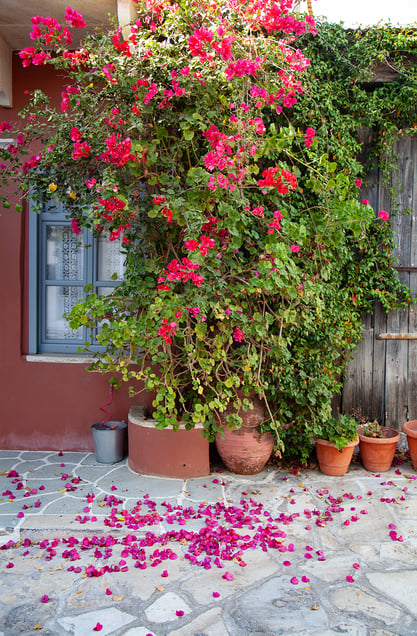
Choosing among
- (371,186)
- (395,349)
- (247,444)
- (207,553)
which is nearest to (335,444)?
(247,444)

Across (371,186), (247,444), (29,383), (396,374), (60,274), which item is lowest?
(247,444)

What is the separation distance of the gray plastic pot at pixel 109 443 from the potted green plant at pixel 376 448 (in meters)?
1.92

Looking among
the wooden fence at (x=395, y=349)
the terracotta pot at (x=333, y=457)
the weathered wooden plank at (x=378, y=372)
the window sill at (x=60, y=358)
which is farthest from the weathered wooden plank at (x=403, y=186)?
the window sill at (x=60, y=358)

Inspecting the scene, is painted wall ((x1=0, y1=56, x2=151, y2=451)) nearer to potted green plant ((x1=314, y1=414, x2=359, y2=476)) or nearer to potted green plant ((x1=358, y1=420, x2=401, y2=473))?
potted green plant ((x1=314, y1=414, x2=359, y2=476))

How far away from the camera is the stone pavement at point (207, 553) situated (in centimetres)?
214

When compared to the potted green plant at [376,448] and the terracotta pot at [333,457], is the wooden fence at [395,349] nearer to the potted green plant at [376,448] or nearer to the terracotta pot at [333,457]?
the potted green plant at [376,448]

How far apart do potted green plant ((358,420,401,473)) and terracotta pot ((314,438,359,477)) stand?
0.54 feet

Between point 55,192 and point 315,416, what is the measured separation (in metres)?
2.60

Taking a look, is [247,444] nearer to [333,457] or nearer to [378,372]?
[333,457]

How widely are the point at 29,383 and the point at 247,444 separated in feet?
6.43

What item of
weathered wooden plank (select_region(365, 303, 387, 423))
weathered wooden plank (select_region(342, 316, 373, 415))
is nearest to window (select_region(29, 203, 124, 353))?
weathered wooden plank (select_region(342, 316, 373, 415))

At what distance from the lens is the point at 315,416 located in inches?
145

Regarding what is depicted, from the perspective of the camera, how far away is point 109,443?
3.83 metres

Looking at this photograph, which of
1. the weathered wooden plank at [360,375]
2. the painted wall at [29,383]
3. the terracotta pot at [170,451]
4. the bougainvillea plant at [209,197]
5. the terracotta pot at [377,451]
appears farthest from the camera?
the weathered wooden plank at [360,375]
